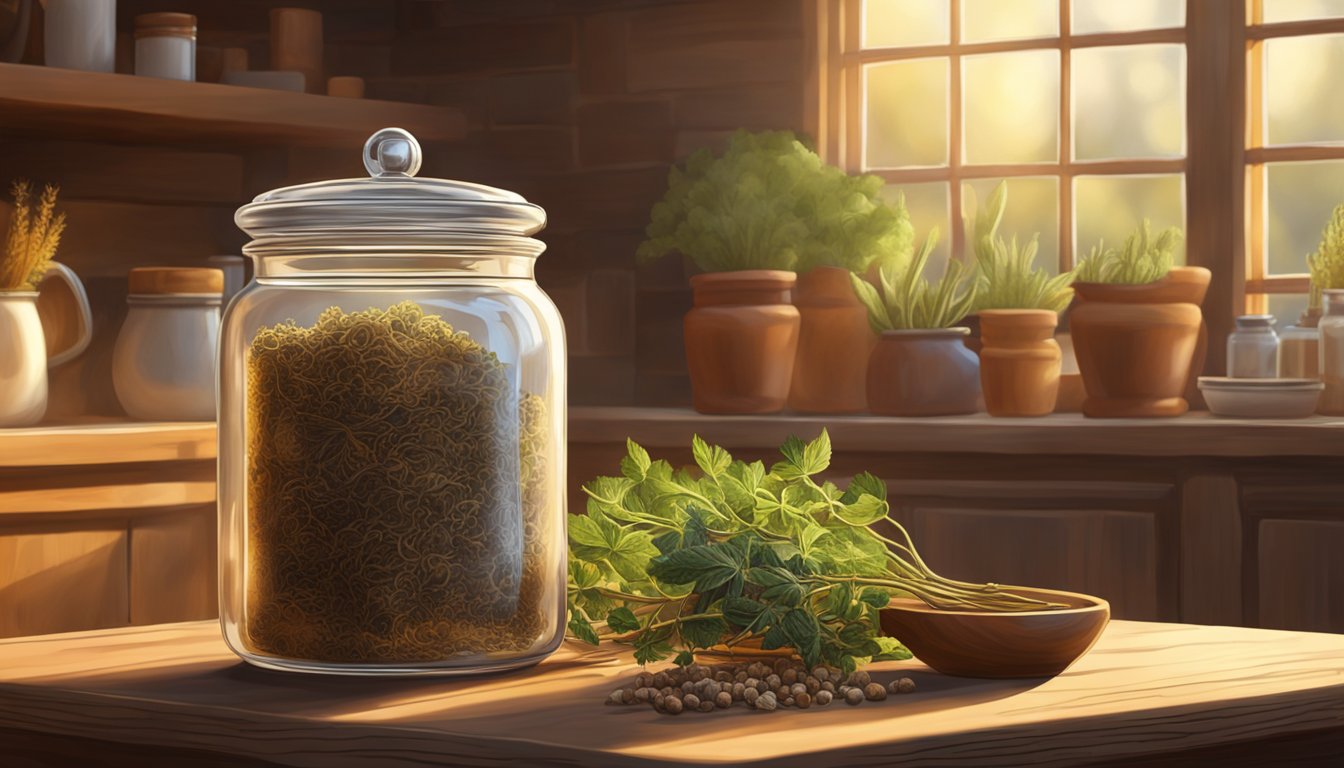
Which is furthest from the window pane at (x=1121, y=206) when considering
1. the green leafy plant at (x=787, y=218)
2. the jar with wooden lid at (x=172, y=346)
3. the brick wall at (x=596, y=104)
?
the jar with wooden lid at (x=172, y=346)

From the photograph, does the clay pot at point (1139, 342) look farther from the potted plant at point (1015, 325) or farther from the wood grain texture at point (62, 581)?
the wood grain texture at point (62, 581)

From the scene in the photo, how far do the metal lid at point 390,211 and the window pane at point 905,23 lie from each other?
218 centimetres

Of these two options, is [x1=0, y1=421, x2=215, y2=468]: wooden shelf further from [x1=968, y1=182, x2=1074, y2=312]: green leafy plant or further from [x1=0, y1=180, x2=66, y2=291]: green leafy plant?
[x1=968, y1=182, x2=1074, y2=312]: green leafy plant

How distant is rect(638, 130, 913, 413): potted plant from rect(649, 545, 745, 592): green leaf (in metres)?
1.76

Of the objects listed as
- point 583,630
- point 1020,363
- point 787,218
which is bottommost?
point 583,630

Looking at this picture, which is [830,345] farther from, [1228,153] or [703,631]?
[703,631]

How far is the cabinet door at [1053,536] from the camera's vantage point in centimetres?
234

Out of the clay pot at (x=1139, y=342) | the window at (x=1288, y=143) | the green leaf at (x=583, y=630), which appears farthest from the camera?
the window at (x=1288, y=143)

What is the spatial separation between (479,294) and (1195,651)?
1.76 ft

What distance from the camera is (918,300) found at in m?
2.70

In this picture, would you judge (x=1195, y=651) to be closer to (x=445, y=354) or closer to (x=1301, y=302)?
(x=445, y=354)

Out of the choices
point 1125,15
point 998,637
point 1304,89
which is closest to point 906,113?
point 1125,15

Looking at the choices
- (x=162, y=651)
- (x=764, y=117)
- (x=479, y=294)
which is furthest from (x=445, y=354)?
(x=764, y=117)

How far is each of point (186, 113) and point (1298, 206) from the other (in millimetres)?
1939
